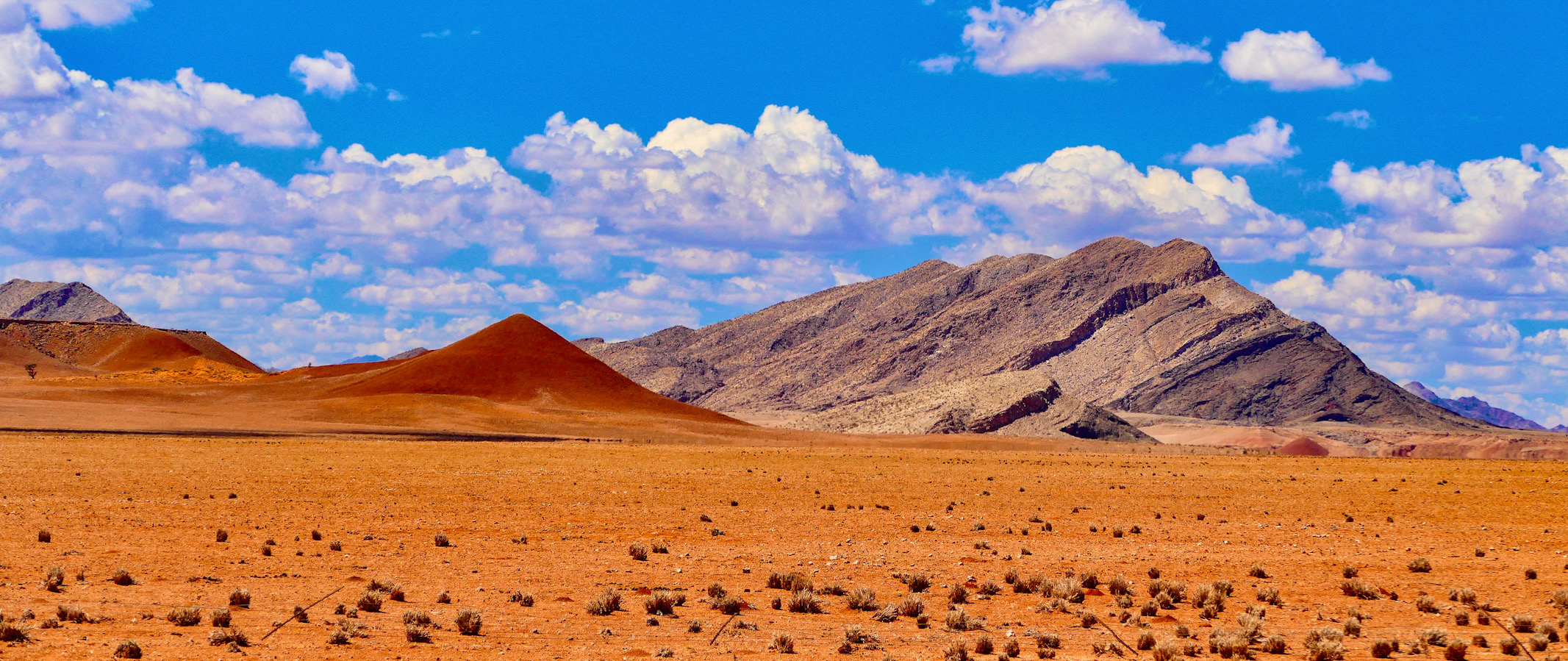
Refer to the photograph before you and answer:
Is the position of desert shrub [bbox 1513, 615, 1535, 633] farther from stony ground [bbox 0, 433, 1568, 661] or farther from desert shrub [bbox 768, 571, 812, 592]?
desert shrub [bbox 768, 571, 812, 592]

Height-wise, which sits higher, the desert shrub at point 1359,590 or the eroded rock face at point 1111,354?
the eroded rock face at point 1111,354

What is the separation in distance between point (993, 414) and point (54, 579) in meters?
86.5

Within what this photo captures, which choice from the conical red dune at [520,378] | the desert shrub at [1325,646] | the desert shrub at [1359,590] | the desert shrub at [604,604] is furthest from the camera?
the conical red dune at [520,378]

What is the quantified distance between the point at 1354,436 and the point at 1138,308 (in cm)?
4853

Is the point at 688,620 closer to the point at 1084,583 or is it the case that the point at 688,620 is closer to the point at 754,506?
the point at 1084,583

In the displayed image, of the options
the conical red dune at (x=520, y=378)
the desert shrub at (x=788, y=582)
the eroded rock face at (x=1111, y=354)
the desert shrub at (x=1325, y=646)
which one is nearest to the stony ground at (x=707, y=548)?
the desert shrub at (x=1325, y=646)

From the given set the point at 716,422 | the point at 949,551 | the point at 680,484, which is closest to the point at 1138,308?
the point at 716,422

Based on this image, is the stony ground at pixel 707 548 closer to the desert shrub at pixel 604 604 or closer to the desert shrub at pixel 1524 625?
the desert shrub at pixel 604 604

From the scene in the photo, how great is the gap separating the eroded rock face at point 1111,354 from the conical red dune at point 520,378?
153ft

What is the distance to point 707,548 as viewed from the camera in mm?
23656

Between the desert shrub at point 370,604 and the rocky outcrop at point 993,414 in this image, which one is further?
the rocky outcrop at point 993,414

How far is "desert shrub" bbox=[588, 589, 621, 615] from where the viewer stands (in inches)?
638

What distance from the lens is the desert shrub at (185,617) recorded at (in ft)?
48.0

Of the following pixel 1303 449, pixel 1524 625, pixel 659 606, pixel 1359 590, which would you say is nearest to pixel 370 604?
pixel 659 606
